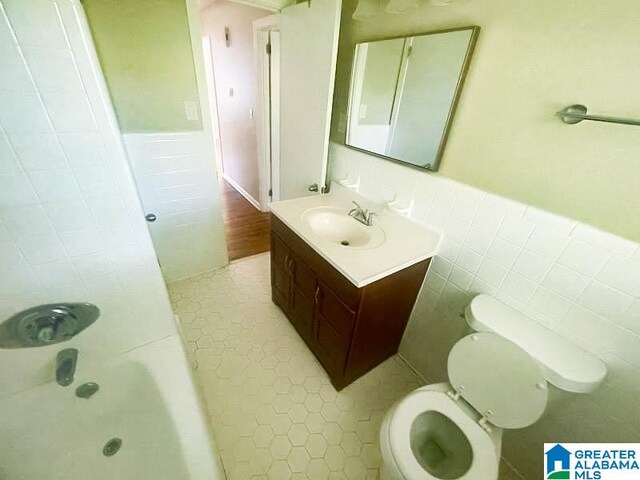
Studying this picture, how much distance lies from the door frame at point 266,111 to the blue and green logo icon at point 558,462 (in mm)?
2161

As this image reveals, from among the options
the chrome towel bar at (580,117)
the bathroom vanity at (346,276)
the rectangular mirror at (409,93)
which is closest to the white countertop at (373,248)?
the bathroom vanity at (346,276)

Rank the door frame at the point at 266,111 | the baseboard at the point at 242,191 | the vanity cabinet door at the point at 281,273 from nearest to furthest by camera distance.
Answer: the vanity cabinet door at the point at 281,273 < the door frame at the point at 266,111 < the baseboard at the point at 242,191

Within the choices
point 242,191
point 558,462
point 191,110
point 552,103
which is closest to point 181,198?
point 191,110

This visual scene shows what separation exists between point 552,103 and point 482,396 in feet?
3.47

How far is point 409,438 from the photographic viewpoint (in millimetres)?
913

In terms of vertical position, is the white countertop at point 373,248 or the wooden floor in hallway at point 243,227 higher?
the white countertop at point 373,248

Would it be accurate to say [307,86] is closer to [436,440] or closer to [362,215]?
[362,215]

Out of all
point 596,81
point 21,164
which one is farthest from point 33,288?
point 596,81

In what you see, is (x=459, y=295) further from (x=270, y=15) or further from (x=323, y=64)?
(x=270, y=15)

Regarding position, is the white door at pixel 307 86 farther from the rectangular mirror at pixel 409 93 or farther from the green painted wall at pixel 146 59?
the green painted wall at pixel 146 59

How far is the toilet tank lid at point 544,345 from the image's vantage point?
0.83m

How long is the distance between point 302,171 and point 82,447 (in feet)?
5.60

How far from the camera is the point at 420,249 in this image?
1.19 m

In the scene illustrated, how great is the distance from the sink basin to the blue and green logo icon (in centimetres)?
109
